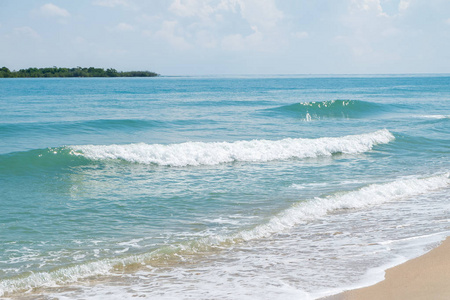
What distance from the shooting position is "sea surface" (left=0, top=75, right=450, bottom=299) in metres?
5.80

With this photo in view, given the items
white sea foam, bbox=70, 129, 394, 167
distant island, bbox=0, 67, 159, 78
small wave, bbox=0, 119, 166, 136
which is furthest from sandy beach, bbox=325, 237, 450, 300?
distant island, bbox=0, 67, 159, 78

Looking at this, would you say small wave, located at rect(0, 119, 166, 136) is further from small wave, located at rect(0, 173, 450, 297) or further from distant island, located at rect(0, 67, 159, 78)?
distant island, located at rect(0, 67, 159, 78)

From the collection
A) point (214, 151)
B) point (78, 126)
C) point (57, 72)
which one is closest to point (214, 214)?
point (214, 151)

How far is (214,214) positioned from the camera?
29.5 feet

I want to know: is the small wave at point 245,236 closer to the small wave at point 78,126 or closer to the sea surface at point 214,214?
the sea surface at point 214,214

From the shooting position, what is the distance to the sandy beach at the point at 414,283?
4840mm

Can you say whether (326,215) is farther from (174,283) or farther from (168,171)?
(168,171)

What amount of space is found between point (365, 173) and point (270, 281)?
8.76 meters

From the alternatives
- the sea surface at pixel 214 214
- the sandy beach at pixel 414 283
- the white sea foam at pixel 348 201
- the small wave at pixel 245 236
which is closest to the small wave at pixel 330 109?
the sea surface at pixel 214 214

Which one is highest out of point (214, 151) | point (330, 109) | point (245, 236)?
point (330, 109)

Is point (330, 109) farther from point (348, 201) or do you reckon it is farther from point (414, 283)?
point (414, 283)


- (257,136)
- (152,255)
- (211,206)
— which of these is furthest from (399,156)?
(152,255)

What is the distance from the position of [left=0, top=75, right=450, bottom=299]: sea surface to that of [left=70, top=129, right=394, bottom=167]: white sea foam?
0.07 m

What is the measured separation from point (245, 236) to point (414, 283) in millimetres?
3058
